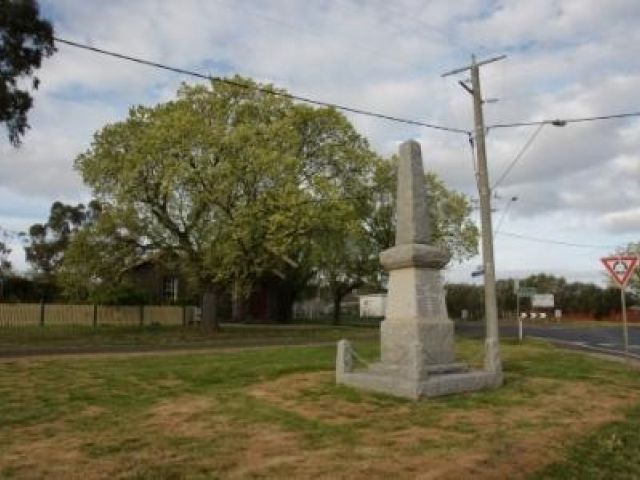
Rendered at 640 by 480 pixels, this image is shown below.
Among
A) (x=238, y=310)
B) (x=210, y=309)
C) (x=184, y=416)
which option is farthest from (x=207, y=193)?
(x=238, y=310)

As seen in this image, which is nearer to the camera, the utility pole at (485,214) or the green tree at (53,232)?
the utility pole at (485,214)

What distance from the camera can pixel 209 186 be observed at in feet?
108

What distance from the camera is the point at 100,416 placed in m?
10.4

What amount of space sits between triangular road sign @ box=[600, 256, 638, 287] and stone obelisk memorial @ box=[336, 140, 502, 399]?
8.17 metres

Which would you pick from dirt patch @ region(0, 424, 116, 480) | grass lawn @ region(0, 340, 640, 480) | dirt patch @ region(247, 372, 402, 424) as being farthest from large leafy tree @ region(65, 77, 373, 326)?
dirt patch @ region(0, 424, 116, 480)

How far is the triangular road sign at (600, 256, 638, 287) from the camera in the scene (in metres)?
20.3

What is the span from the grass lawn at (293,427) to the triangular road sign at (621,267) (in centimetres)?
531

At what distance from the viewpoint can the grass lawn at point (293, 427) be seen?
7754 millimetres

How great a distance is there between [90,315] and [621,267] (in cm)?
3113

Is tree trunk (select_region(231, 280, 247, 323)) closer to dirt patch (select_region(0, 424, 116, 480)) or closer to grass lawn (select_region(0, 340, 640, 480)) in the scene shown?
grass lawn (select_region(0, 340, 640, 480))

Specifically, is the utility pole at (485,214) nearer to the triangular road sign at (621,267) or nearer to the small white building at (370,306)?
the triangular road sign at (621,267)

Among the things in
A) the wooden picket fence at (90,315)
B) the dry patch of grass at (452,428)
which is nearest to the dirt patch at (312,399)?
the dry patch of grass at (452,428)

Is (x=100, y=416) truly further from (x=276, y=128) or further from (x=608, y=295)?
(x=608, y=295)

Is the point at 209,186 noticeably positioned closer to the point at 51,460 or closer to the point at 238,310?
the point at 51,460
